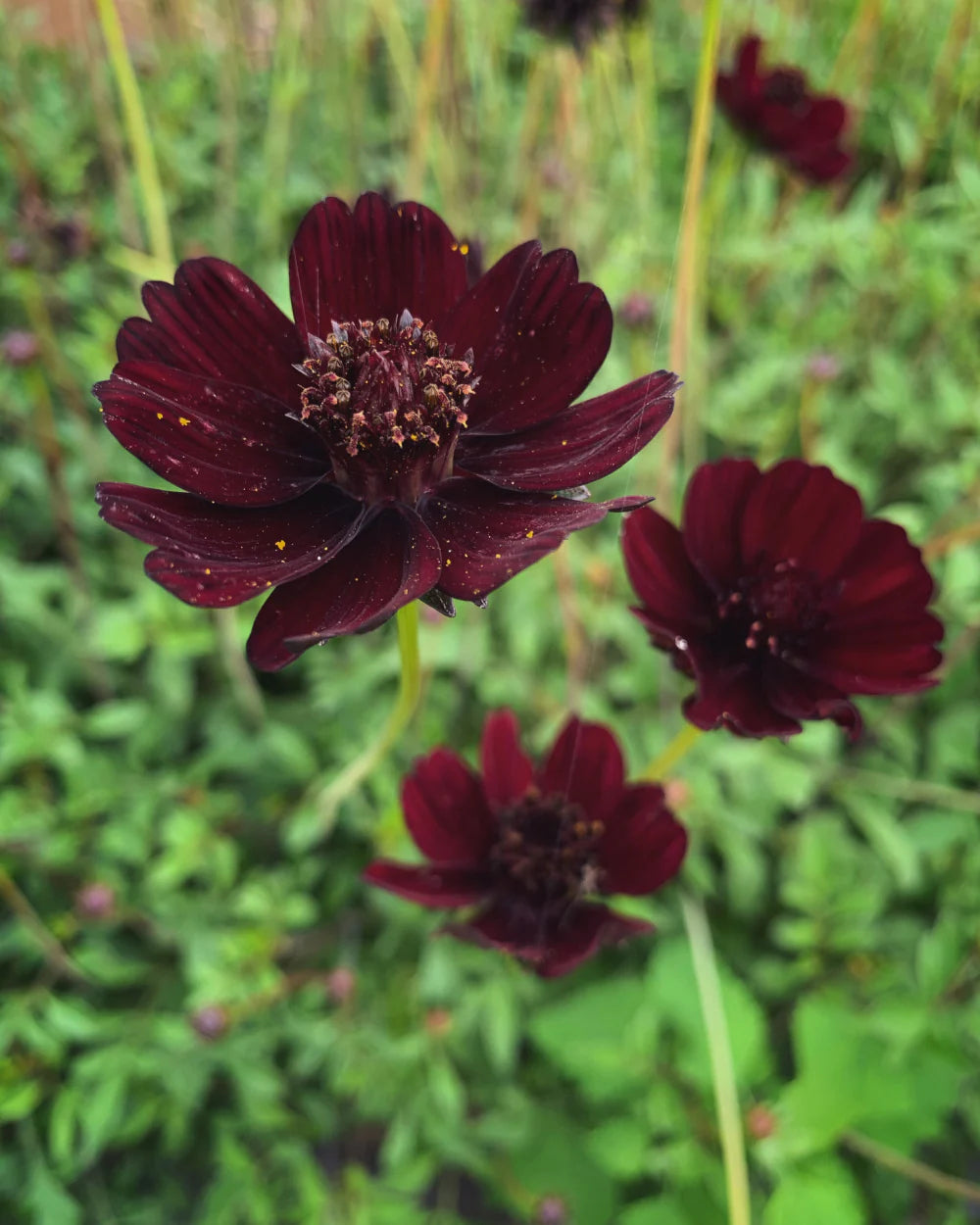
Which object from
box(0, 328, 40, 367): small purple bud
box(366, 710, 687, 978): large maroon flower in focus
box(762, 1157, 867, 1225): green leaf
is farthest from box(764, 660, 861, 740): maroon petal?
box(0, 328, 40, 367): small purple bud

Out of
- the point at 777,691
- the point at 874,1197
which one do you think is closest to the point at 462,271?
the point at 777,691

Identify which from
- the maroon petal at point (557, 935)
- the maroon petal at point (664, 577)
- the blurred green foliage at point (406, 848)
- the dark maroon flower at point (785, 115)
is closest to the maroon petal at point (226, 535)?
the maroon petal at point (664, 577)

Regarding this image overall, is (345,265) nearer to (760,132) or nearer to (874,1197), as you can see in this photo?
(760,132)

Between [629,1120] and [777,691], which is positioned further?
[629,1120]

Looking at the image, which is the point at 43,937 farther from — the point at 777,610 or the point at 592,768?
the point at 777,610

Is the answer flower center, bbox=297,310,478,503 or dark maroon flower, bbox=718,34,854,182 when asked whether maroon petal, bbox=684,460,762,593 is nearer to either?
flower center, bbox=297,310,478,503

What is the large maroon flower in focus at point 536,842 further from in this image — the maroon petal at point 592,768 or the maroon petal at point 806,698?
the maroon petal at point 806,698
